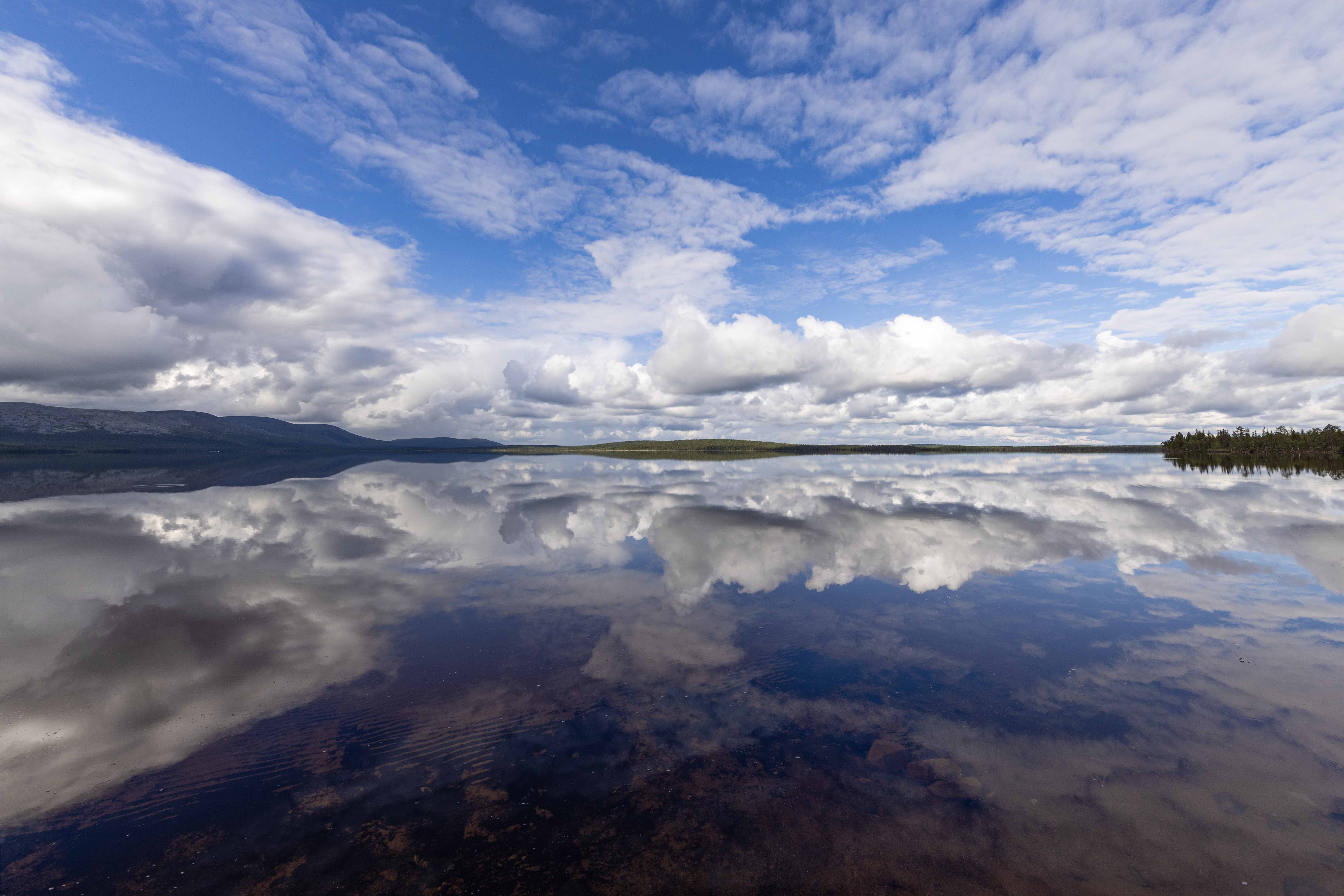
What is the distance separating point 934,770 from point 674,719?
424 cm

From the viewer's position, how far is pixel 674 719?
9578mm

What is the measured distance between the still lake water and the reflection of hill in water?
3803cm

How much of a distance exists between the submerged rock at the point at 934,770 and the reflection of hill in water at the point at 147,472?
63.4 m

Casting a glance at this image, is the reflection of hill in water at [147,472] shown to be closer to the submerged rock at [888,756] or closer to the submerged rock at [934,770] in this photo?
the submerged rock at [888,756]

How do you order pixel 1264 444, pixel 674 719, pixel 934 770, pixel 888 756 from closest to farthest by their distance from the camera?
1. pixel 934 770
2. pixel 888 756
3. pixel 674 719
4. pixel 1264 444

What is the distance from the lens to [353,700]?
1033 centimetres

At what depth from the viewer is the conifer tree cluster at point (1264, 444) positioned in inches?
6097

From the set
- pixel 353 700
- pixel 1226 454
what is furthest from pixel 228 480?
pixel 1226 454

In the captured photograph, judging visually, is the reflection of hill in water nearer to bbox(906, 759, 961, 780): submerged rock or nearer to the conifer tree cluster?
bbox(906, 759, 961, 780): submerged rock

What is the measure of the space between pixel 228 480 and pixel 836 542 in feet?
228

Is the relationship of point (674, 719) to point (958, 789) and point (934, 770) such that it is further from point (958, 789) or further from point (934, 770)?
point (958, 789)

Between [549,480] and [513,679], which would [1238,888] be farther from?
[549,480]

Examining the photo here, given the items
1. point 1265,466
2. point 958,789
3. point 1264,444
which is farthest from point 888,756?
point 1264,444

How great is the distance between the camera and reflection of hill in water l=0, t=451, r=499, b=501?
52.1 meters
